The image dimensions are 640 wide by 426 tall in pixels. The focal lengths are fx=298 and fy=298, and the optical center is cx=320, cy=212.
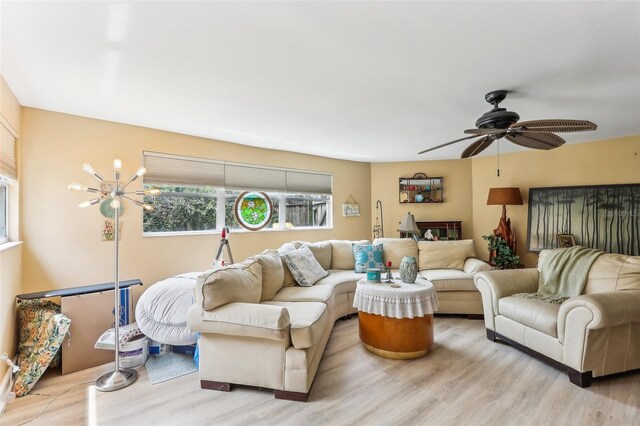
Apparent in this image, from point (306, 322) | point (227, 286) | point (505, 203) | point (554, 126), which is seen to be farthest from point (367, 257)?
point (554, 126)

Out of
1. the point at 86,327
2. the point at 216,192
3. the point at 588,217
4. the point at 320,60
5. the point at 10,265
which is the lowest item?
the point at 86,327

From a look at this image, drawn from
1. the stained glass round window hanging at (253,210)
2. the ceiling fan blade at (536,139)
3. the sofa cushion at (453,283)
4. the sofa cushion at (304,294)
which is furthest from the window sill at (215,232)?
the ceiling fan blade at (536,139)

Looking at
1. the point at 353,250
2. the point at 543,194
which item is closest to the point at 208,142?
the point at 353,250

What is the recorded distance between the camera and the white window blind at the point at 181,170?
137 inches

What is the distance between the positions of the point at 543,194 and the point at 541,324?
2.72m

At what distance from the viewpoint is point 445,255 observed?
167 inches

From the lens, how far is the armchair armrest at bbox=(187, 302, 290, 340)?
2064mm

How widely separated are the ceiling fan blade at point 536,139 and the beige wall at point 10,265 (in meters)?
3.93

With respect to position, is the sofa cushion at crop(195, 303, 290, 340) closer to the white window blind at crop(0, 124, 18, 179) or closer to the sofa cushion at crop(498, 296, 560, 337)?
the white window blind at crop(0, 124, 18, 179)

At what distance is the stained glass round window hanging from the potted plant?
3.41m

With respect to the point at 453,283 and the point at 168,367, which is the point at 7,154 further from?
the point at 453,283

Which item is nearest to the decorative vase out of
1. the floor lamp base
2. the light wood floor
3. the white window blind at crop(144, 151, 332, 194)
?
the light wood floor

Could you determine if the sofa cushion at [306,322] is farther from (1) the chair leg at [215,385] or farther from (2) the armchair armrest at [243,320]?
(1) the chair leg at [215,385]

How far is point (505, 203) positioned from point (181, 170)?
4.52 metres
